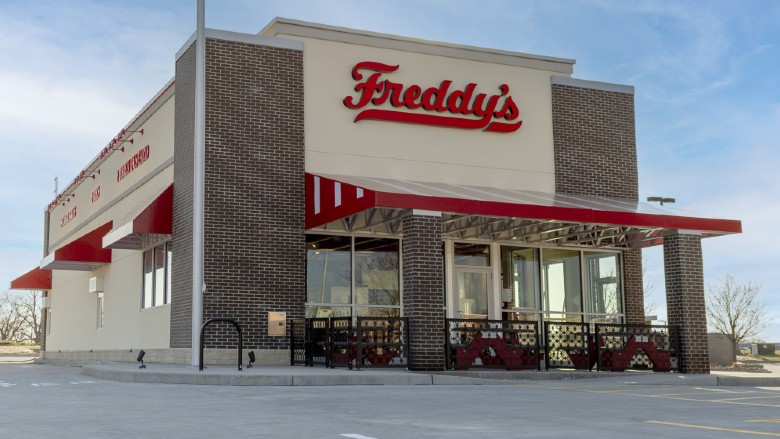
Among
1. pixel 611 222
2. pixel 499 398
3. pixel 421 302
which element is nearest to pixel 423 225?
pixel 421 302

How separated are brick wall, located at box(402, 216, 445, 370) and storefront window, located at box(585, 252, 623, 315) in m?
8.51

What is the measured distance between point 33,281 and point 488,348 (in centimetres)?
2792

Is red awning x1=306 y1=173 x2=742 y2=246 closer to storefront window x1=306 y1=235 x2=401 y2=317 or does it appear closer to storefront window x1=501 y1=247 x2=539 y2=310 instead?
storefront window x1=306 y1=235 x2=401 y2=317

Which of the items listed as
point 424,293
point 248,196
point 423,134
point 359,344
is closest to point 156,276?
point 248,196

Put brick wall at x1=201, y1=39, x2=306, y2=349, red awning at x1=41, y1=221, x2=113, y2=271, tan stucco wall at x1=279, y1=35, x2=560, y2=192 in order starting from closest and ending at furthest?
1. brick wall at x1=201, y1=39, x2=306, y2=349
2. tan stucco wall at x1=279, y1=35, x2=560, y2=192
3. red awning at x1=41, y1=221, x2=113, y2=271

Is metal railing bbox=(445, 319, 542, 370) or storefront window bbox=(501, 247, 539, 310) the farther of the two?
storefront window bbox=(501, 247, 539, 310)

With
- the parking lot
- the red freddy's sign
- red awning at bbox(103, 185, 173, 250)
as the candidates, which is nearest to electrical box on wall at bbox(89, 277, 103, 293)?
red awning at bbox(103, 185, 173, 250)

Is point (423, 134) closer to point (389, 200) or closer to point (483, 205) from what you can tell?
point (483, 205)

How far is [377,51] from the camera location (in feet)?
76.3

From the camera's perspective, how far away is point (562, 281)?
25391mm

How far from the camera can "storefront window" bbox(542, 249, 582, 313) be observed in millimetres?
25141

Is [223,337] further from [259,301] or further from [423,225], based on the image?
[423,225]

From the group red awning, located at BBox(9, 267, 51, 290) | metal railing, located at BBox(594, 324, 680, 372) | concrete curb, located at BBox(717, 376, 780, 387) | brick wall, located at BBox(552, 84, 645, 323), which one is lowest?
concrete curb, located at BBox(717, 376, 780, 387)

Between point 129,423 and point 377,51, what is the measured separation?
51.6 feet
